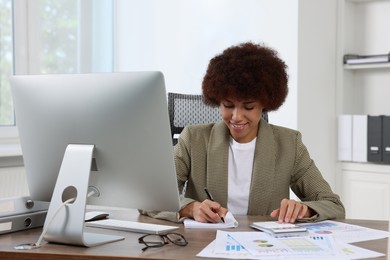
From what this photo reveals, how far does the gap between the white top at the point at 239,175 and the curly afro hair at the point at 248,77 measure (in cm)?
17

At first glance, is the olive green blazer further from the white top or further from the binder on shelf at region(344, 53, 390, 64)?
the binder on shelf at region(344, 53, 390, 64)

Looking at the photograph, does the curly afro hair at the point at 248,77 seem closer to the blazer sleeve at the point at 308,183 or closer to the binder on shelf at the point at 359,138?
the blazer sleeve at the point at 308,183

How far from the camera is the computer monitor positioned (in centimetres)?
143

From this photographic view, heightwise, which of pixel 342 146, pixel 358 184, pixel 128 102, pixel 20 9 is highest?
pixel 20 9

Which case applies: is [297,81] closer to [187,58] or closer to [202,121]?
[187,58]

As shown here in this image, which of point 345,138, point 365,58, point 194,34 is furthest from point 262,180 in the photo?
point 194,34

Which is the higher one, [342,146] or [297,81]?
[297,81]

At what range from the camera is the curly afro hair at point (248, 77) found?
1969mm

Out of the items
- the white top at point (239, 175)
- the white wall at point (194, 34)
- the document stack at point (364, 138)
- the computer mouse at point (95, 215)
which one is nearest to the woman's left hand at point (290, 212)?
the white top at point (239, 175)

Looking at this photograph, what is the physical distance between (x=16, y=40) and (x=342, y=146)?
216cm

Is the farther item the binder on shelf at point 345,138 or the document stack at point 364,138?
the binder on shelf at point 345,138

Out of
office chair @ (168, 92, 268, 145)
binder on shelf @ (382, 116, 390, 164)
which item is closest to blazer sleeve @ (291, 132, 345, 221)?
office chair @ (168, 92, 268, 145)

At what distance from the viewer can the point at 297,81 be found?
3420 mm

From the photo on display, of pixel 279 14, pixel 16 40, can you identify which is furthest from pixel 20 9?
pixel 279 14
